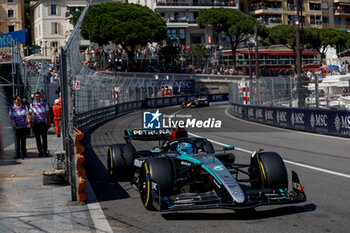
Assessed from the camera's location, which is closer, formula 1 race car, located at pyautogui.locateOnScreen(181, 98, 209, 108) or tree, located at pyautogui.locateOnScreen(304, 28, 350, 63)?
formula 1 race car, located at pyautogui.locateOnScreen(181, 98, 209, 108)

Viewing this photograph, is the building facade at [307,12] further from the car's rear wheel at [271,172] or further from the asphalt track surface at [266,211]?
the car's rear wheel at [271,172]

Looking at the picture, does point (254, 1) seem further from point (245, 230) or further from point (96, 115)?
point (245, 230)

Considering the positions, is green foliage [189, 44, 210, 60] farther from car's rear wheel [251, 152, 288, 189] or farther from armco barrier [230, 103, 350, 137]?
car's rear wheel [251, 152, 288, 189]

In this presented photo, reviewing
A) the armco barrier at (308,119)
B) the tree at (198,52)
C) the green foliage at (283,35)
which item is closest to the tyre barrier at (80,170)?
the armco barrier at (308,119)

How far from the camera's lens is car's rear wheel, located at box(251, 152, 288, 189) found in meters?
7.38

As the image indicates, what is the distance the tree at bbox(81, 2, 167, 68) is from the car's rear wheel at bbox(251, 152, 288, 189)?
190 feet

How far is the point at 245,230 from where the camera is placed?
618 centimetres

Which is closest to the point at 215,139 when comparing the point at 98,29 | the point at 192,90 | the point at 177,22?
the point at 192,90

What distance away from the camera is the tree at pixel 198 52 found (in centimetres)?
6954

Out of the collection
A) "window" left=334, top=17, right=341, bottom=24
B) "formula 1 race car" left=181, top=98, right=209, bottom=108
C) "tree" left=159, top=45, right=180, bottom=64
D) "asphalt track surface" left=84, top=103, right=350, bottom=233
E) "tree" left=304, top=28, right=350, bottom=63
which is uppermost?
"window" left=334, top=17, right=341, bottom=24

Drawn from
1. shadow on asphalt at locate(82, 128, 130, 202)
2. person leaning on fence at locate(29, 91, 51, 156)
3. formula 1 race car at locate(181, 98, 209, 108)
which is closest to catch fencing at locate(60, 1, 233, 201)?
shadow on asphalt at locate(82, 128, 130, 202)

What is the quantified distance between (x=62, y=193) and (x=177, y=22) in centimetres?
7296

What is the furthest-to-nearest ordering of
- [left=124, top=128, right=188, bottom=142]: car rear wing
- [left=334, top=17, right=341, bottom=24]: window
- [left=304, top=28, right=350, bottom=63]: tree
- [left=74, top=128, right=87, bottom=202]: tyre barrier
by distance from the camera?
1. [left=334, top=17, right=341, bottom=24]: window
2. [left=304, top=28, right=350, bottom=63]: tree
3. [left=124, top=128, right=188, bottom=142]: car rear wing
4. [left=74, top=128, right=87, bottom=202]: tyre barrier

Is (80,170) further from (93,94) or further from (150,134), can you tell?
(93,94)
